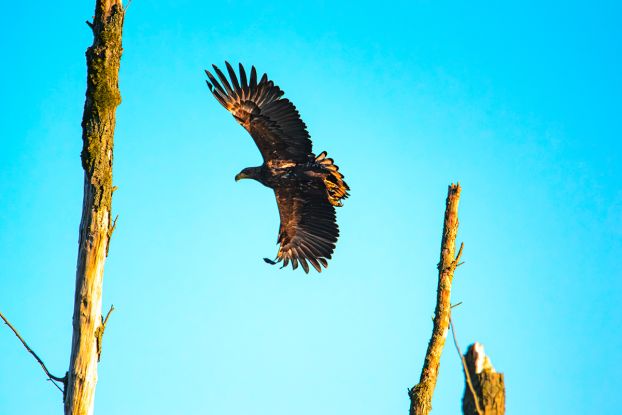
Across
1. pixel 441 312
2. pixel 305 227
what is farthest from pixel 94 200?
pixel 305 227

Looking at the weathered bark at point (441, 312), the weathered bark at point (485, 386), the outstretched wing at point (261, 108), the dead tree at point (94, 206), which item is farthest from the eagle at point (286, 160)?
the weathered bark at point (485, 386)

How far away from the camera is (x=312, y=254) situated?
12.5 metres

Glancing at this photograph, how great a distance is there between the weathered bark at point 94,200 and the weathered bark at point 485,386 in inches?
113

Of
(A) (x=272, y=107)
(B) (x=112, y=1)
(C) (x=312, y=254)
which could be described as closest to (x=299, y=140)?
(A) (x=272, y=107)

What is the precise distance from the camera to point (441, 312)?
8.10 m

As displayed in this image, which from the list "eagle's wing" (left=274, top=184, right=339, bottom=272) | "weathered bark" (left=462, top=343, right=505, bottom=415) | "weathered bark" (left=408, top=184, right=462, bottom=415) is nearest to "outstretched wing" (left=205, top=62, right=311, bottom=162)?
"eagle's wing" (left=274, top=184, right=339, bottom=272)

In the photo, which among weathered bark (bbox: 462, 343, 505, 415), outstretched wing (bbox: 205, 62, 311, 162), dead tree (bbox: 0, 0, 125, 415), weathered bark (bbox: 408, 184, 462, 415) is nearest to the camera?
weathered bark (bbox: 462, 343, 505, 415)

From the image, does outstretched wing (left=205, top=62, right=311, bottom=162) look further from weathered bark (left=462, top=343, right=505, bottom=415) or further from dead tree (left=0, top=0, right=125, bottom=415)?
weathered bark (left=462, top=343, right=505, bottom=415)

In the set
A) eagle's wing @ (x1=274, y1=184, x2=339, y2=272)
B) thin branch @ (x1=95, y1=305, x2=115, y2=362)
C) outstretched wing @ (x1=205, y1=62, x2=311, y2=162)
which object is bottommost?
thin branch @ (x1=95, y1=305, x2=115, y2=362)

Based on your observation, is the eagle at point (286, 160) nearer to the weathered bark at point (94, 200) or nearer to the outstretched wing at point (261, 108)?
the outstretched wing at point (261, 108)

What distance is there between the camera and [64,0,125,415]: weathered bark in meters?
5.91

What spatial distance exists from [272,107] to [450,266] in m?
4.21


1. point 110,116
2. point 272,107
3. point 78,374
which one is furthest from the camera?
point 272,107

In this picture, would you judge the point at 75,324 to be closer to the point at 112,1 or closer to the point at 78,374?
the point at 78,374
